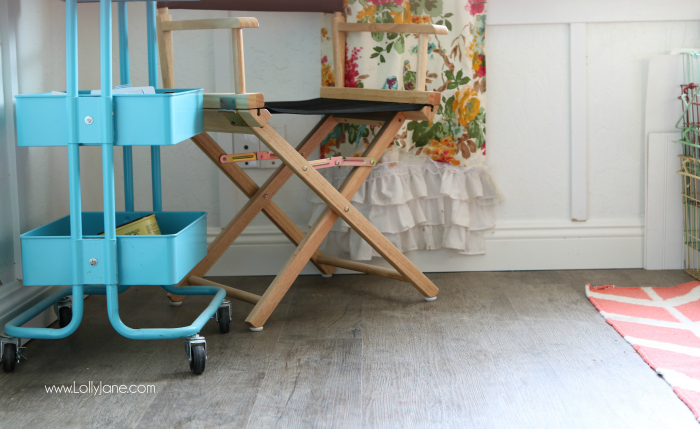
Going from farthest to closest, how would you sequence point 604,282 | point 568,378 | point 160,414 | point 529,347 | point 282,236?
→ point 282,236
point 604,282
point 529,347
point 568,378
point 160,414

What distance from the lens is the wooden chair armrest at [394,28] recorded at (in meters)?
1.64

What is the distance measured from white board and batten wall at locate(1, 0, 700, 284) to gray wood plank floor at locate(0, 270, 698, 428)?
0.94 feet

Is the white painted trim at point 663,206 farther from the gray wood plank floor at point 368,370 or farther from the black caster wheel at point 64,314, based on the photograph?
the black caster wheel at point 64,314

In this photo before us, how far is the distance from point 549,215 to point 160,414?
4.70ft

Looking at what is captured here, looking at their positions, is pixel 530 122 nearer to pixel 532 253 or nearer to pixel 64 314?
pixel 532 253

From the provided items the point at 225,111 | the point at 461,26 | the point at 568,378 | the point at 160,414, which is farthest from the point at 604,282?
the point at 160,414

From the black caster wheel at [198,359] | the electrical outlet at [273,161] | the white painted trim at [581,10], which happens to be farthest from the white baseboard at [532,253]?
the black caster wheel at [198,359]

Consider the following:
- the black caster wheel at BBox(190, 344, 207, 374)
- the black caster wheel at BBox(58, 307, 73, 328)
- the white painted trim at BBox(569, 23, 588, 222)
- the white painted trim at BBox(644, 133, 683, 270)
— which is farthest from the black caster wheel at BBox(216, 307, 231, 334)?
the white painted trim at BBox(644, 133, 683, 270)

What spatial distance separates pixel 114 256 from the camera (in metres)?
1.36

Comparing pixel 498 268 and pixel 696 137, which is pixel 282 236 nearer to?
pixel 498 268

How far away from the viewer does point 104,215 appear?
1392mm

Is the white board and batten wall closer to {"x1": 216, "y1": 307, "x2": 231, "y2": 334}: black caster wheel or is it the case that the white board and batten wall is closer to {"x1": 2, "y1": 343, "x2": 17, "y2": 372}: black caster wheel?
{"x1": 216, "y1": 307, "x2": 231, "y2": 334}: black caster wheel

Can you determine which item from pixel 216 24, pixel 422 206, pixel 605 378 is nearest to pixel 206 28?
pixel 216 24

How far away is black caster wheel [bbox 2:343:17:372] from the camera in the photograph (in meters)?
1.39
